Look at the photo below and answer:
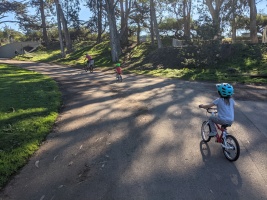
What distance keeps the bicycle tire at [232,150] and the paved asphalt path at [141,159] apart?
117 mm

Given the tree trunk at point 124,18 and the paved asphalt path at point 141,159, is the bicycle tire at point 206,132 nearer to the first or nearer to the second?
the paved asphalt path at point 141,159

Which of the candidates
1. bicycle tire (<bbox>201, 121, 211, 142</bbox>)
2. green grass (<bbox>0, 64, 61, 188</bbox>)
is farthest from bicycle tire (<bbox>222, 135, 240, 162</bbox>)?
green grass (<bbox>0, 64, 61, 188</bbox>)

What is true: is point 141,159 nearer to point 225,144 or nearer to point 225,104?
point 225,144

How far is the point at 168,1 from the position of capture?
36.9 metres

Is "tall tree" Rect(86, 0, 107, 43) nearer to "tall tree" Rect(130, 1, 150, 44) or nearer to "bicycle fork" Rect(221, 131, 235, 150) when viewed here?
"tall tree" Rect(130, 1, 150, 44)

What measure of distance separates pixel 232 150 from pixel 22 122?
5.91 metres

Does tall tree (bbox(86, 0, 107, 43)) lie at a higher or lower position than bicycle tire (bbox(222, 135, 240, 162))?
higher

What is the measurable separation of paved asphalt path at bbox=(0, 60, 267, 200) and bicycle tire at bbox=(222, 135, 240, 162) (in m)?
0.12

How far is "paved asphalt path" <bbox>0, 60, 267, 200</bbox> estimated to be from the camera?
451 centimetres

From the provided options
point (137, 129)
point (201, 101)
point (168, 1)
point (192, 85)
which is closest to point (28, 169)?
point (137, 129)

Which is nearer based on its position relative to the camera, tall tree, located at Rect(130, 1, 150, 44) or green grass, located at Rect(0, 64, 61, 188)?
green grass, located at Rect(0, 64, 61, 188)

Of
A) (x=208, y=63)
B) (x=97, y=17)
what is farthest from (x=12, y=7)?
(x=208, y=63)

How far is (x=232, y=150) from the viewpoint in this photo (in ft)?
18.3

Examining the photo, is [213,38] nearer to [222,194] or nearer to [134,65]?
[134,65]
